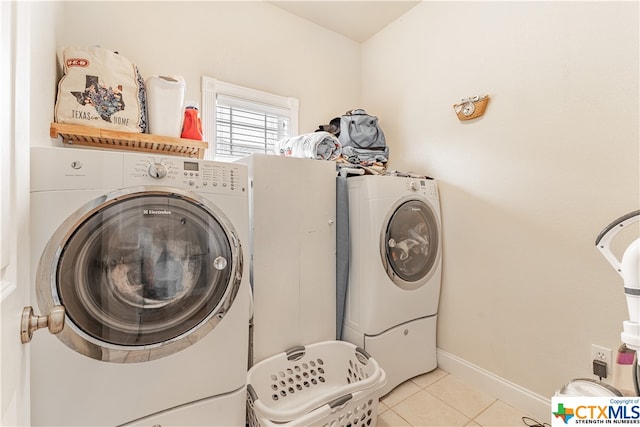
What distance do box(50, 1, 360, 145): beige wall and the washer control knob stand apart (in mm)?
1030

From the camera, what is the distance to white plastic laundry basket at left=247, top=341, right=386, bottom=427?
→ 1153 millimetres

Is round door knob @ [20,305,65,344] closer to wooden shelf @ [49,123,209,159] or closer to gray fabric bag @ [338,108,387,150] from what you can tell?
wooden shelf @ [49,123,209,159]

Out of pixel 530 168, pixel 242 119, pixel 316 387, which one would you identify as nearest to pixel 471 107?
pixel 530 168

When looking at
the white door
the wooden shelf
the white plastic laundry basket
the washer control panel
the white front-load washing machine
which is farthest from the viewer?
the washer control panel

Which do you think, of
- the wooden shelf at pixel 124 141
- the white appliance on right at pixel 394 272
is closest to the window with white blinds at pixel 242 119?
the wooden shelf at pixel 124 141

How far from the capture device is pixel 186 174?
110cm

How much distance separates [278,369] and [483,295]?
1.33 m

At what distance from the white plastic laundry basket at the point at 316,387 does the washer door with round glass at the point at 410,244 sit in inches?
20.9

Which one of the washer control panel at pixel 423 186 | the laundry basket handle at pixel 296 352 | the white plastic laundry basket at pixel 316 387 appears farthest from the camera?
the washer control panel at pixel 423 186

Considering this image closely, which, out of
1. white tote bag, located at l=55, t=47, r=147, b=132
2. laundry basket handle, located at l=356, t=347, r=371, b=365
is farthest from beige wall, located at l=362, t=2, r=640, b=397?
white tote bag, located at l=55, t=47, r=147, b=132

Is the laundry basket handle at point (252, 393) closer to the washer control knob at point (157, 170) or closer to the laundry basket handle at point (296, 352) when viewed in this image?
the laundry basket handle at point (296, 352)

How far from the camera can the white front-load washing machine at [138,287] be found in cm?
89

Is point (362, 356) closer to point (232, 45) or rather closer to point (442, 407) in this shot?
point (442, 407)

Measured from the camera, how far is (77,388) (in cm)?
92
